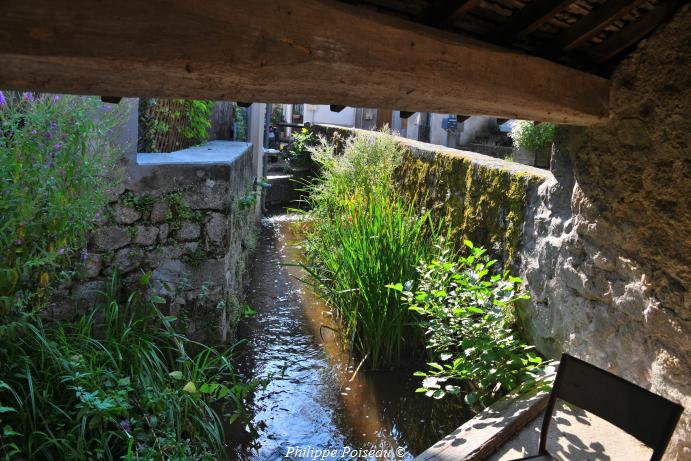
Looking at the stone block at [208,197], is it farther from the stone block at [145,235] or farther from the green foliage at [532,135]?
the green foliage at [532,135]

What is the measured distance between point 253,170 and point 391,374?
4.22 m

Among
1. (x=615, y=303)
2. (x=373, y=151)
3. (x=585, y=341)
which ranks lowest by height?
(x=585, y=341)

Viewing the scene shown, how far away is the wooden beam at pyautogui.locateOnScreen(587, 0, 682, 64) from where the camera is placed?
2.46 meters

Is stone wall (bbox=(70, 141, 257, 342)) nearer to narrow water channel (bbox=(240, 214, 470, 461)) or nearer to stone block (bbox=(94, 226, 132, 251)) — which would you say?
stone block (bbox=(94, 226, 132, 251))

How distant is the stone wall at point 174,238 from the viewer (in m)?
3.70

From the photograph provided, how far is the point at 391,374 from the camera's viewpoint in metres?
4.16

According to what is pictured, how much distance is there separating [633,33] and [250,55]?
181 cm

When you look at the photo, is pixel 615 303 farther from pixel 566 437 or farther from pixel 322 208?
pixel 322 208

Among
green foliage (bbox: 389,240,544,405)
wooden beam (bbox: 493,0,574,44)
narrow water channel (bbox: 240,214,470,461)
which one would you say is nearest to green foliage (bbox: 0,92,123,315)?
narrow water channel (bbox: 240,214,470,461)

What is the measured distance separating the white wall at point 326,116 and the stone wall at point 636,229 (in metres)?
18.1

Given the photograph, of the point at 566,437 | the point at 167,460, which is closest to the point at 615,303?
the point at 566,437

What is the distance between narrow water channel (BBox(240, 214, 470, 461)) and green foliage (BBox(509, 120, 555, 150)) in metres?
5.82

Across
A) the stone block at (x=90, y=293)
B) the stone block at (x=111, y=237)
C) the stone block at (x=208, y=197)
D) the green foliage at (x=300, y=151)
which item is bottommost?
the stone block at (x=90, y=293)

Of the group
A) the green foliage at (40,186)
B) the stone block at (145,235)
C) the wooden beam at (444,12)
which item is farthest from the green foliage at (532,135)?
the green foliage at (40,186)
